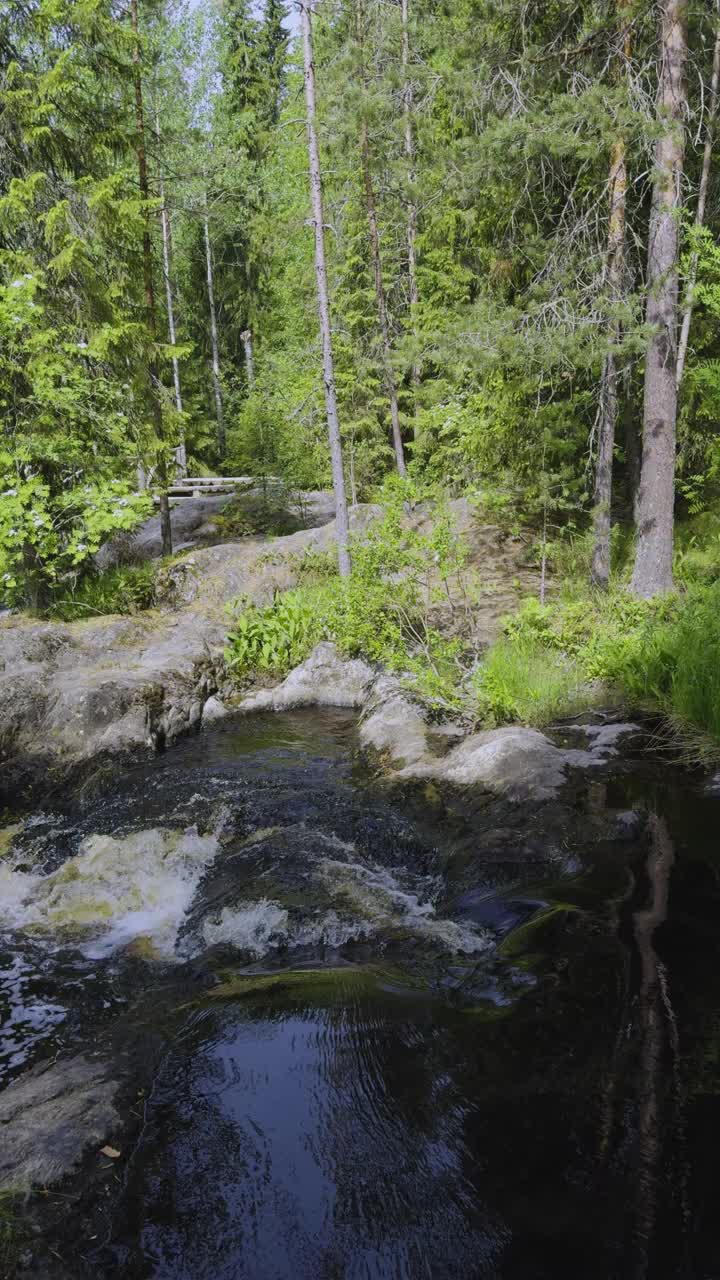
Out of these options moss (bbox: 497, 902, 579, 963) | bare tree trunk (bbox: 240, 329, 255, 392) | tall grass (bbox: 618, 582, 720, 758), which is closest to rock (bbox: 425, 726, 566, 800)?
tall grass (bbox: 618, 582, 720, 758)

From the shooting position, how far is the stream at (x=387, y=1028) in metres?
2.68

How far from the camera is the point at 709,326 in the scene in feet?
38.4

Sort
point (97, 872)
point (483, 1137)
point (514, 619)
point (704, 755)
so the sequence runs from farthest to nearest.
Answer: point (514, 619), point (704, 755), point (97, 872), point (483, 1137)

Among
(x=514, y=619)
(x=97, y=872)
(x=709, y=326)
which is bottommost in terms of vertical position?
(x=97, y=872)

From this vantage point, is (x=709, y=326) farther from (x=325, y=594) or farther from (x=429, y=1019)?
(x=429, y=1019)

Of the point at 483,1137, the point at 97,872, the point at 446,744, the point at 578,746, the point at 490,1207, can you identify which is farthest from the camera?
the point at 446,744

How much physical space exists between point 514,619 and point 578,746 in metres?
2.72

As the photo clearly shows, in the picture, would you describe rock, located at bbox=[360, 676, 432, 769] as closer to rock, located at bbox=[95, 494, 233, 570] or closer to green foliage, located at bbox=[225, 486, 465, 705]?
green foliage, located at bbox=[225, 486, 465, 705]

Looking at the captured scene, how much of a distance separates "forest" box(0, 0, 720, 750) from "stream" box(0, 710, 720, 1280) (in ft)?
7.68

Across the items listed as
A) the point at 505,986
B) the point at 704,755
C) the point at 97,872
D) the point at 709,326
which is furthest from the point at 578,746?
the point at 709,326

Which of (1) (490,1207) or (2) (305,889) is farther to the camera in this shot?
(2) (305,889)

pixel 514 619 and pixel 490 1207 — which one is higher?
pixel 514 619

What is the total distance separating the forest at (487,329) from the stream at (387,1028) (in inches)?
92.1

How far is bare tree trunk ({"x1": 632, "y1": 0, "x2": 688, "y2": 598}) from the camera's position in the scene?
28.9ft
